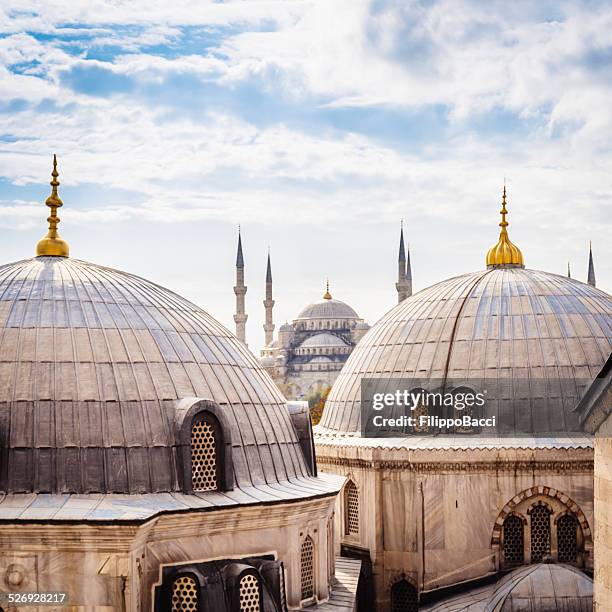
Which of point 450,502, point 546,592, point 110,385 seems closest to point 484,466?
point 450,502

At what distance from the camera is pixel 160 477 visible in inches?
590

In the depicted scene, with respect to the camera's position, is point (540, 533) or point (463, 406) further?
point (463, 406)

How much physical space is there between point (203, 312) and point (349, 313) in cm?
8917

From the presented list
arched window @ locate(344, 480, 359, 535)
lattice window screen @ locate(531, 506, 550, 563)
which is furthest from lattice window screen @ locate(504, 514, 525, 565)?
arched window @ locate(344, 480, 359, 535)

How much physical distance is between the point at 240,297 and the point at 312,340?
13.2 m

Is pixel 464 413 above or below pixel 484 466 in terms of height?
above

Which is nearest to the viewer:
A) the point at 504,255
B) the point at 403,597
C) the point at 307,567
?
the point at 307,567

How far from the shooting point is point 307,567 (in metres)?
16.6

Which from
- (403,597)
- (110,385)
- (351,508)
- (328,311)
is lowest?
(403,597)

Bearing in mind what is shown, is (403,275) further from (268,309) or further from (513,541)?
(513,541)

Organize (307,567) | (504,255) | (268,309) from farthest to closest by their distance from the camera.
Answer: (268,309), (504,255), (307,567)

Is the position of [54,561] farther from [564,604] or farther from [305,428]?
[564,604]

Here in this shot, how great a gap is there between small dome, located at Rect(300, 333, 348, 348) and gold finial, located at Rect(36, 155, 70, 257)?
85378mm

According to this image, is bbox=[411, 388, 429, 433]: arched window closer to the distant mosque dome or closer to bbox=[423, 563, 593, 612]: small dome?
bbox=[423, 563, 593, 612]: small dome
